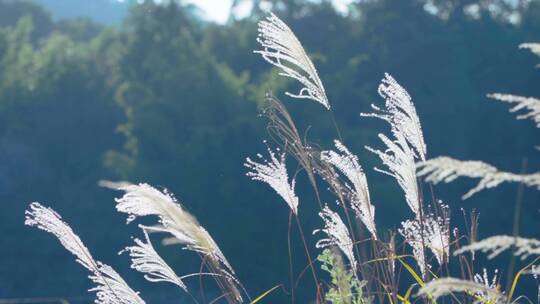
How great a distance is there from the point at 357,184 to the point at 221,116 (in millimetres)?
21129

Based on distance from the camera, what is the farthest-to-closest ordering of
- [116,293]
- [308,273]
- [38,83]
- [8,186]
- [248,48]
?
[248,48]
[38,83]
[8,186]
[308,273]
[116,293]

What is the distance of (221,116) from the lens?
23516 mm

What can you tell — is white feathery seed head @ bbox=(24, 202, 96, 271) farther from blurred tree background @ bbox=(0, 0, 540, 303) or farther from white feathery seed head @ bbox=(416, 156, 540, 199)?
blurred tree background @ bbox=(0, 0, 540, 303)

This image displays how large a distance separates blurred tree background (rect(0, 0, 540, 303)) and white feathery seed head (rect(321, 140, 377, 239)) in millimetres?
16239

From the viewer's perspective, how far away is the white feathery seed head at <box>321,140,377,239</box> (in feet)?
8.00

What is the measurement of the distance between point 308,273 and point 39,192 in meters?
9.52

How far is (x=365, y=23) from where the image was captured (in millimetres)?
27781

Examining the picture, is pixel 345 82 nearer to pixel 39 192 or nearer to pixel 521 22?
pixel 521 22

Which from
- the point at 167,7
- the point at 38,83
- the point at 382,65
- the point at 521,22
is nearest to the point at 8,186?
the point at 38,83

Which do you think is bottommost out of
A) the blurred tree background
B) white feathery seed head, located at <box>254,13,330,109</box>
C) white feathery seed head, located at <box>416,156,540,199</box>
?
the blurred tree background

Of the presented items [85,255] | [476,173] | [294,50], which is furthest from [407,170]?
[476,173]

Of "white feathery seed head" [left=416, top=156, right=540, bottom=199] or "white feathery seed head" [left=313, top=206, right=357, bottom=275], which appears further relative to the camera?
"white feathery seed head" [left=313, top=206, right=357, bottom=275]

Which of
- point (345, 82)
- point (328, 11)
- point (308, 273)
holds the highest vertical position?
point (328, 11)

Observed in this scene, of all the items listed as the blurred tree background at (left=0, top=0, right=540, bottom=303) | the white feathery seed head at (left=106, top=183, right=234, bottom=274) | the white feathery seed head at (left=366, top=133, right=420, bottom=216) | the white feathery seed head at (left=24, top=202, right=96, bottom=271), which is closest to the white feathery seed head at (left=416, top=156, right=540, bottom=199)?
the white feathery seed head at (left=106, top=183, right=234, bottom=274)
